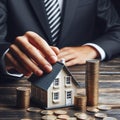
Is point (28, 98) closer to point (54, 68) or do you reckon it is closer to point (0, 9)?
point (54, 68)

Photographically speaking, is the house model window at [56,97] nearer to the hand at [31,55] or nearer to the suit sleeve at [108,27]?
the hand at [31,55]

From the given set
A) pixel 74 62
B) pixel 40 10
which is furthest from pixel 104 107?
pixel 40 10

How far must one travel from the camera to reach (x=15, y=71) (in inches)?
68.2

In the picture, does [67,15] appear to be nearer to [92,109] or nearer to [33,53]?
[33,53]

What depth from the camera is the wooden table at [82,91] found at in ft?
4.52

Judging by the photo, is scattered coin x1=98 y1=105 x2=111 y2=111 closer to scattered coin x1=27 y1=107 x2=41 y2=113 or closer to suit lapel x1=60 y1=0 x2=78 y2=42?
scattered coin x1=27 y1=107 x2=41 y2=113

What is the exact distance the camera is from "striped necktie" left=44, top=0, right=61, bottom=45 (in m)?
2.25

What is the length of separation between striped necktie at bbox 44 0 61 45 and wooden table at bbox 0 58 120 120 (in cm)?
41

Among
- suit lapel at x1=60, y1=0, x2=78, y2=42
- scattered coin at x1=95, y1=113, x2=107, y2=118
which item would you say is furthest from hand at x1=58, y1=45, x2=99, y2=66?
scattered coin at x1=95, y1=113, x2=107, y2=118

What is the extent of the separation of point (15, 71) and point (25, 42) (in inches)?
7.4

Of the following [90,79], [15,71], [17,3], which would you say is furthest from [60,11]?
[90,79]

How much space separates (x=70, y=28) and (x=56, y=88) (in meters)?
1.00

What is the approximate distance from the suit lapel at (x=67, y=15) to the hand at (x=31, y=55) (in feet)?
2.02

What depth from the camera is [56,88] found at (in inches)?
55.6
